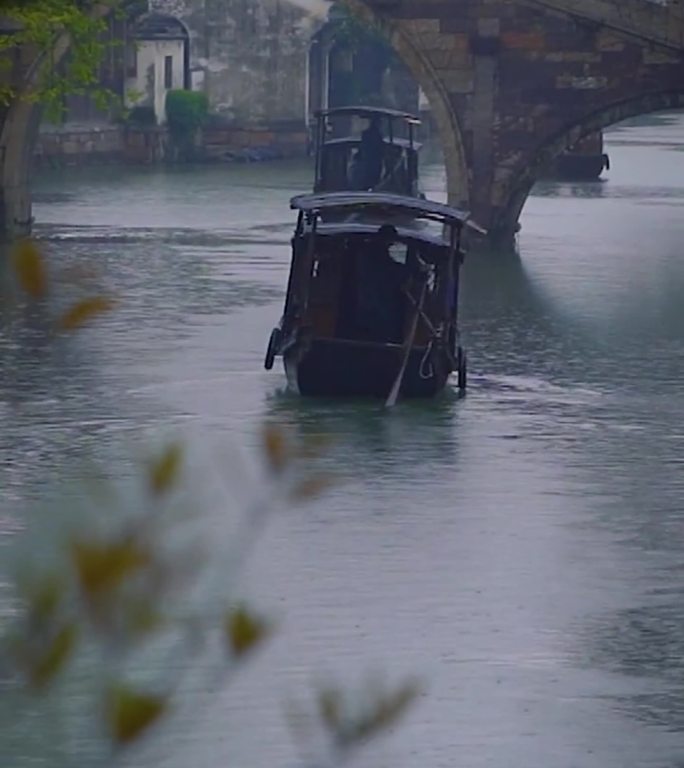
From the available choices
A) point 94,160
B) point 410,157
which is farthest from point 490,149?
point 94,160

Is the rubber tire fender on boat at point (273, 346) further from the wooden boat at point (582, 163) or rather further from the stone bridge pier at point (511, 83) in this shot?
the wooden boat at point (582, 163)

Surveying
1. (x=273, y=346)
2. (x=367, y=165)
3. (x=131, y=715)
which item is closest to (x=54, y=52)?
(x=367, y=165)

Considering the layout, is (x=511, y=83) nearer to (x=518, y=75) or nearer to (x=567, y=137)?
(x=518, y=75)

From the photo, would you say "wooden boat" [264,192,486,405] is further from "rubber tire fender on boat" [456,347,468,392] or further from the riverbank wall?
the riverbank wall

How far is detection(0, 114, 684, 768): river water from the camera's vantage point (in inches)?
405

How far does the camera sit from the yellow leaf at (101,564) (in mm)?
4027

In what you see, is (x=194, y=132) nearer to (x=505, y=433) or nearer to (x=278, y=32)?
(x=278, y=32)

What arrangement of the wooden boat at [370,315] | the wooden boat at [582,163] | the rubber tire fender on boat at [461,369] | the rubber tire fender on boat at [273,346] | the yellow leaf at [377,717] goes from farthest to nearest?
the wooden boat at [582,163] < the rubber tire fender on boat at [273,346] < the rubber tire fender on boat at [461,369] < the wooden boat at [370,315] < the yellow leaf at [377,717]

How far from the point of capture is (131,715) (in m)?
3.99

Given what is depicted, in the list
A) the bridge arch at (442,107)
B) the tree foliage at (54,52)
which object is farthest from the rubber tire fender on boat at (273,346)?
the bridge arch at (442,107)

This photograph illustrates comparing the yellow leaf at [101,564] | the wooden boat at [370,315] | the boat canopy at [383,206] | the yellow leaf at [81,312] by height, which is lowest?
the wooden boat at [370,315]

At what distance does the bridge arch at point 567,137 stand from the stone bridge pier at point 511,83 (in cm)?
1

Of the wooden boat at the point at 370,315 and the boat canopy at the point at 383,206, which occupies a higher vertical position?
the boat canopy at the point at 383,206

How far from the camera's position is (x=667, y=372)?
21312mm
